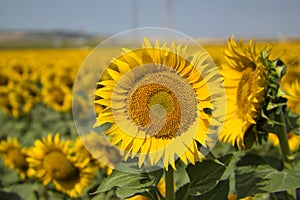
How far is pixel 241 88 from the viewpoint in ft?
6.13

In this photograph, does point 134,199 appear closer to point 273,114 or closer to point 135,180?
point 135,180

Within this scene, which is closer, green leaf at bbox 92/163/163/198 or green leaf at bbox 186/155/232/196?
green leaf at bbox 92/163/163/198

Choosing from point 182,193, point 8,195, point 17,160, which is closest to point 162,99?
point 182,193

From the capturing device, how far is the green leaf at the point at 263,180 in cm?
178

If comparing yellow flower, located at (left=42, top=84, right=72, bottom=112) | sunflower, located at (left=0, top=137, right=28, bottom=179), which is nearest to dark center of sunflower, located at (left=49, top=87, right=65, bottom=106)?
yellow flower, located at (left=42, top=84, right=72, bottom=112)

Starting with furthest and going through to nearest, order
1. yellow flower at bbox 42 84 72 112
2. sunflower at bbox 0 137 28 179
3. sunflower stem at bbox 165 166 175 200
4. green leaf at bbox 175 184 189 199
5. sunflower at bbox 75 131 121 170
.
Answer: yellow flower at bbox 42 84 72 112, sunflower at bbox 0 137 28 179, sunflower at bbox 75 131 121 170, green leaf at bbox 175 184 189 199, sunflower stem at bbox 165 166 175 200

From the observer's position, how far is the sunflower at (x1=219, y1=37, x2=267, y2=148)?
179cm

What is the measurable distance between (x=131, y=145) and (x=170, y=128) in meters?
0.14

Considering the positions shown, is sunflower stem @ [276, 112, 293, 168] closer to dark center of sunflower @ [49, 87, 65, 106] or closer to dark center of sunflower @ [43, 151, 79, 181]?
dark center of sunflower @ [43, 151, 79, 181]

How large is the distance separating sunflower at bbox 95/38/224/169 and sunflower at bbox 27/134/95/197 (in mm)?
1221

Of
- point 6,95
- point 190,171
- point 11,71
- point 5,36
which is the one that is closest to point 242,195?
point 190,171

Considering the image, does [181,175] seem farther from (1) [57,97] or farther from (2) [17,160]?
(1) [57,97]

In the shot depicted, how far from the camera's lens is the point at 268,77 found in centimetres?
179

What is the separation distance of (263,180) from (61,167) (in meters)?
1.21
